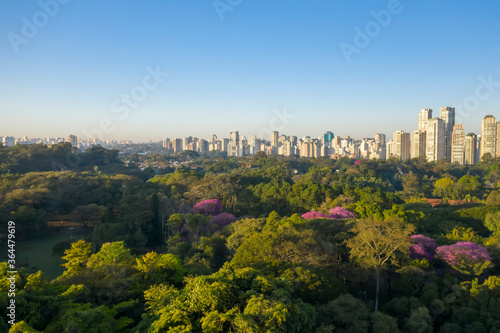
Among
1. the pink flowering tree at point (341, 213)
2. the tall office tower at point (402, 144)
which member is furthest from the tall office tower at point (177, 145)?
the pink flowering tree at point (341, 213)

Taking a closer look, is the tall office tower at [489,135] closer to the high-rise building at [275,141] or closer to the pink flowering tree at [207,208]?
the pink flowering tree at [207,208]

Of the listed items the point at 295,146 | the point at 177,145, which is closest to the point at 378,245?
the point at 295,146

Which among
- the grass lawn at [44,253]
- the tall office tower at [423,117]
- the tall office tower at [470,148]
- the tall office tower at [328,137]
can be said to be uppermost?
the tall office tower at [423,117]

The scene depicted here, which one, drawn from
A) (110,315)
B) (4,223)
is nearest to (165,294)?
(110,315)

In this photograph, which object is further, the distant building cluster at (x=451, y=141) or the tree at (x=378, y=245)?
the distant building cluster at (x=451, y=141)

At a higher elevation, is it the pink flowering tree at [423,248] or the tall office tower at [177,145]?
the tall office tower at [177,145]

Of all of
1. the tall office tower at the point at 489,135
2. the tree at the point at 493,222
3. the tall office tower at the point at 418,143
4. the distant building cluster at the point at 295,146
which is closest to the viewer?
the tree at the point at 493,222
